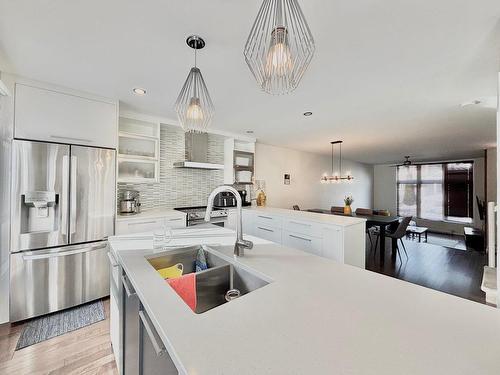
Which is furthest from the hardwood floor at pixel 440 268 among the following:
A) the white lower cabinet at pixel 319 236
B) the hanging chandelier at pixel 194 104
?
the hanging chandelier at pixel 194 104

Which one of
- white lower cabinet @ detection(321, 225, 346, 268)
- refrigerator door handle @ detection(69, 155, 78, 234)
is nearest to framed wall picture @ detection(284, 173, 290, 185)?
white lower cabinet @ detection(321, 225, 346, 268)

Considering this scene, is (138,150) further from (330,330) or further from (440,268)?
(440,268)

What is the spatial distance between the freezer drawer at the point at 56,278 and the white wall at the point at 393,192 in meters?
9.34

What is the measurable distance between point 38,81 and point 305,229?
3.26 meters

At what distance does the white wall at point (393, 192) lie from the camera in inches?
261

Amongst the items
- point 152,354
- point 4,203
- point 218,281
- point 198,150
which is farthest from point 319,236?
point 4,203

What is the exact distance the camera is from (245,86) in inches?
87.3

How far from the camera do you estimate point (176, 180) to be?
358 cm

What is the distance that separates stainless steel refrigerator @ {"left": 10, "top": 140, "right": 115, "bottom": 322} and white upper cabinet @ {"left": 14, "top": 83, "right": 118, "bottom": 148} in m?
0.11

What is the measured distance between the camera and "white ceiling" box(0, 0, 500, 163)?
125cm

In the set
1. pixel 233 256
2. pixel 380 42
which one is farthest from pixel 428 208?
pixel 233 256

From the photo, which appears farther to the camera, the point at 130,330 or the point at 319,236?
the point at 319,236

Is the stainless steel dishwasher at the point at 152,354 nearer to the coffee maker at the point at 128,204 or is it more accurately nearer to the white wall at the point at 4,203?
the white wall at the point at 4,203

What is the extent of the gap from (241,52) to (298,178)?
4.60 m
